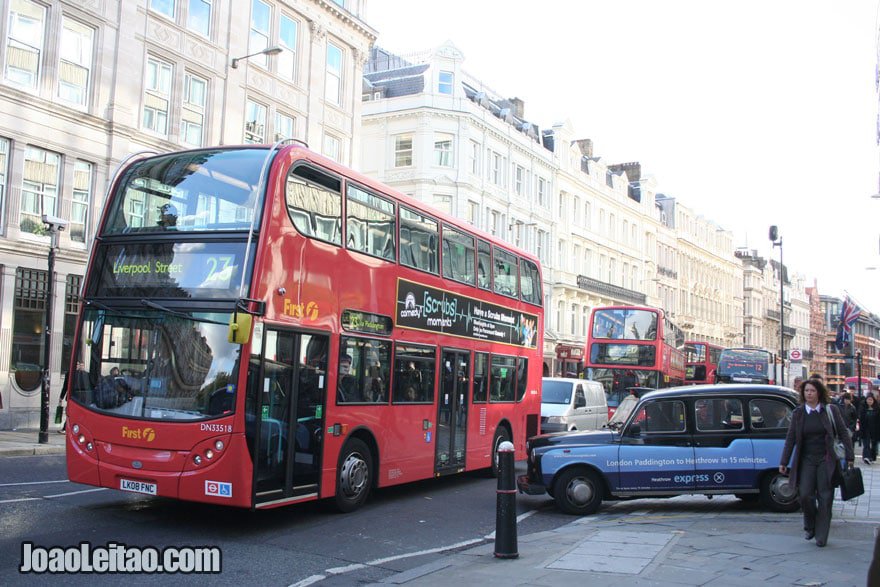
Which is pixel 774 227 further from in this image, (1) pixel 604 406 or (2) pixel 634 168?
(2) pixel 634 168

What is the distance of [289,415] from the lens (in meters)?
9.30

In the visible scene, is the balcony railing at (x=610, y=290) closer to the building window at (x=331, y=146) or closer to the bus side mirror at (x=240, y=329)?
the building window at (x=331, y=146)

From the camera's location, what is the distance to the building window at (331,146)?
108 feet

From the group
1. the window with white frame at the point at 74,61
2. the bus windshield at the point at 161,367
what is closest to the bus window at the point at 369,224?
the bus windshield at the point at 161,367

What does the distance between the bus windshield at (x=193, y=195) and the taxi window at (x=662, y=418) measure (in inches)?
229

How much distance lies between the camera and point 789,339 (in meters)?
115

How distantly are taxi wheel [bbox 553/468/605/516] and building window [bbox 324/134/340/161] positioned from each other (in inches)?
934

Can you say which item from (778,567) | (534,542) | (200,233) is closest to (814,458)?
(778,567)

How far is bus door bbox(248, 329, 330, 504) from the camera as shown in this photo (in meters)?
8.84

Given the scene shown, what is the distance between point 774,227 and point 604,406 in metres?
19.7

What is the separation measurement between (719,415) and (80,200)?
61.9 feet

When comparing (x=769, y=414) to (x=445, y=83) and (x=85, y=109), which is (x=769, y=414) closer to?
(x=85, y=109)

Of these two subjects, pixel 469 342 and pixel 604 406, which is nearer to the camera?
pixel 469 342

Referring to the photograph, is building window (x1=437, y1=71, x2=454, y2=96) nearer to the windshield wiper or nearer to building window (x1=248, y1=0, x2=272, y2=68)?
building window (x1=248, y1=0, x2=272, y2=68)
